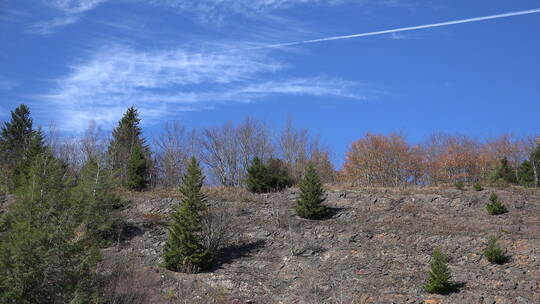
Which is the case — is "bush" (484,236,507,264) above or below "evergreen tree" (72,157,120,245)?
below

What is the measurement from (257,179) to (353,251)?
37.9 ft

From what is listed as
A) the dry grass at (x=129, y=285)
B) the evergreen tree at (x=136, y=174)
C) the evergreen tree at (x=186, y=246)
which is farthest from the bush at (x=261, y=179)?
the dry grass at (x=129, y=285)

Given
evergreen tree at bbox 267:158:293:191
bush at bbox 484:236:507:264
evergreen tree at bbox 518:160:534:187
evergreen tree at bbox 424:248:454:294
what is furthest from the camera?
evergreen tree at bbox 518:160:534:187

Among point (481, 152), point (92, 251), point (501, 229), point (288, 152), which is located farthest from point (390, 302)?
point (481, 152)

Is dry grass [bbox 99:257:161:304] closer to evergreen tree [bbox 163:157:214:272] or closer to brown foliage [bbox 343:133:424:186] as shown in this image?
evergreen tree [bbox 163:157:214:272]

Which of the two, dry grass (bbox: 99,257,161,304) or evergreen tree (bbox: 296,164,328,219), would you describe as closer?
dry grass (bbox: 99,257,161,304)

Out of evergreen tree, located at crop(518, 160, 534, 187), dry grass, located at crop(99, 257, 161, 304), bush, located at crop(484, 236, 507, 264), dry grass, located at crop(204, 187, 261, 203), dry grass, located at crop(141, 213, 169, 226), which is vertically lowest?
dry grass, located at crop(99, 257, 161, 304)

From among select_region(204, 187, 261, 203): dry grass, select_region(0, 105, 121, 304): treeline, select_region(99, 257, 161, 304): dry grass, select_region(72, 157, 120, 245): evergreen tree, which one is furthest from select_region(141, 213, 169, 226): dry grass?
select_region(0, 105, 121, 304): treeline

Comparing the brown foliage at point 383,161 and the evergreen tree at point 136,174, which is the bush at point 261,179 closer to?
the evergreen tree at point 136,174

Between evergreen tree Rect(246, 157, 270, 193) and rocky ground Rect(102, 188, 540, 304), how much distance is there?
2657mm

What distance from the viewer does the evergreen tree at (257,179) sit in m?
31.3

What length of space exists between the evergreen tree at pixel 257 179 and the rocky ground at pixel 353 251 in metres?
2.66

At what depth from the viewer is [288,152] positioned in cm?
5244

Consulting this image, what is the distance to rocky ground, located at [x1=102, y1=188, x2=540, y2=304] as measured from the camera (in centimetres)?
1728
